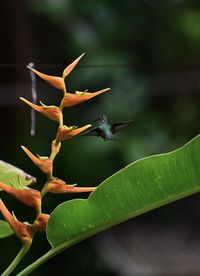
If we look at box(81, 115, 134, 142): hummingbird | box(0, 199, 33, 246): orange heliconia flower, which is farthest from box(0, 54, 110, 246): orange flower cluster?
box(81, 115, 134, 142): hummingbird

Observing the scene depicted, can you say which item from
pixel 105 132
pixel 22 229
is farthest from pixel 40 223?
pixel 105 132

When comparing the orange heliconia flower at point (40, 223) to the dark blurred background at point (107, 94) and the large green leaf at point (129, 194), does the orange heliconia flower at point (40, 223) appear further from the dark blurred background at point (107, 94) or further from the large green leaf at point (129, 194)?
the dark blurred background at point (107, 94)

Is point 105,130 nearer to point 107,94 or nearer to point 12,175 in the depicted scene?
point 12,175

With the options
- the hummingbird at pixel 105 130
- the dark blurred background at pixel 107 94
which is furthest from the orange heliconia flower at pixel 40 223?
the dark blurred background at pixel 107 94

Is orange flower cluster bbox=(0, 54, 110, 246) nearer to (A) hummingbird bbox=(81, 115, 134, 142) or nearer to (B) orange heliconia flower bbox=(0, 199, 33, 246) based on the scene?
(B) orange heliconia flower bbox=(0, 199, 33, 246)

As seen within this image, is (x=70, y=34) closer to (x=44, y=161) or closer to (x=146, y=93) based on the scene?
(x=146, y=93)

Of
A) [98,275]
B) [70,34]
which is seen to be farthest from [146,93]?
[98,275]
